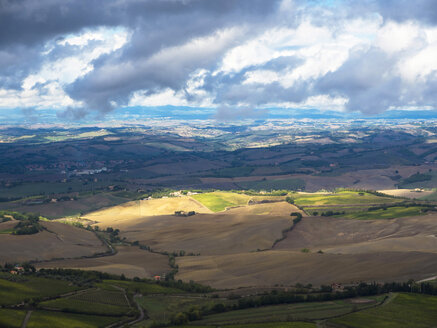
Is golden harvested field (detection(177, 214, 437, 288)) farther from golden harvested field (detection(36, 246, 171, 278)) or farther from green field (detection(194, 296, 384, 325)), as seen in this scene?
green field (detection(194, 296, 384, 325))

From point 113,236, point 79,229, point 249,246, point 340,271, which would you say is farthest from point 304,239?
point 79,229

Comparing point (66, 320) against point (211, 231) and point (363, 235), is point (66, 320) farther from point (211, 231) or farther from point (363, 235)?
point (363, 235)

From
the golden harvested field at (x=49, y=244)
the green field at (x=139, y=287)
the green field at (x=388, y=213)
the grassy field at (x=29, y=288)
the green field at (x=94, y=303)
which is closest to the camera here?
the green field at (x=94, y=303)

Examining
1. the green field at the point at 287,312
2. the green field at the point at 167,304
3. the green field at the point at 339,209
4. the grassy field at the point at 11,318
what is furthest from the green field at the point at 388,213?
the grassy field at the point at 11,318

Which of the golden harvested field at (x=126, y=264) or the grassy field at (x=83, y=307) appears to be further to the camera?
the golden harvested field at (x=126, y=264)

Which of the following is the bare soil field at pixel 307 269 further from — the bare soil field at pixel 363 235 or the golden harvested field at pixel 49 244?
the golden harvested field at pixel 49 244

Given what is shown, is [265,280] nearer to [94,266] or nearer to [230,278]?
[230,278]

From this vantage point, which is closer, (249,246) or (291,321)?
(291,321)
